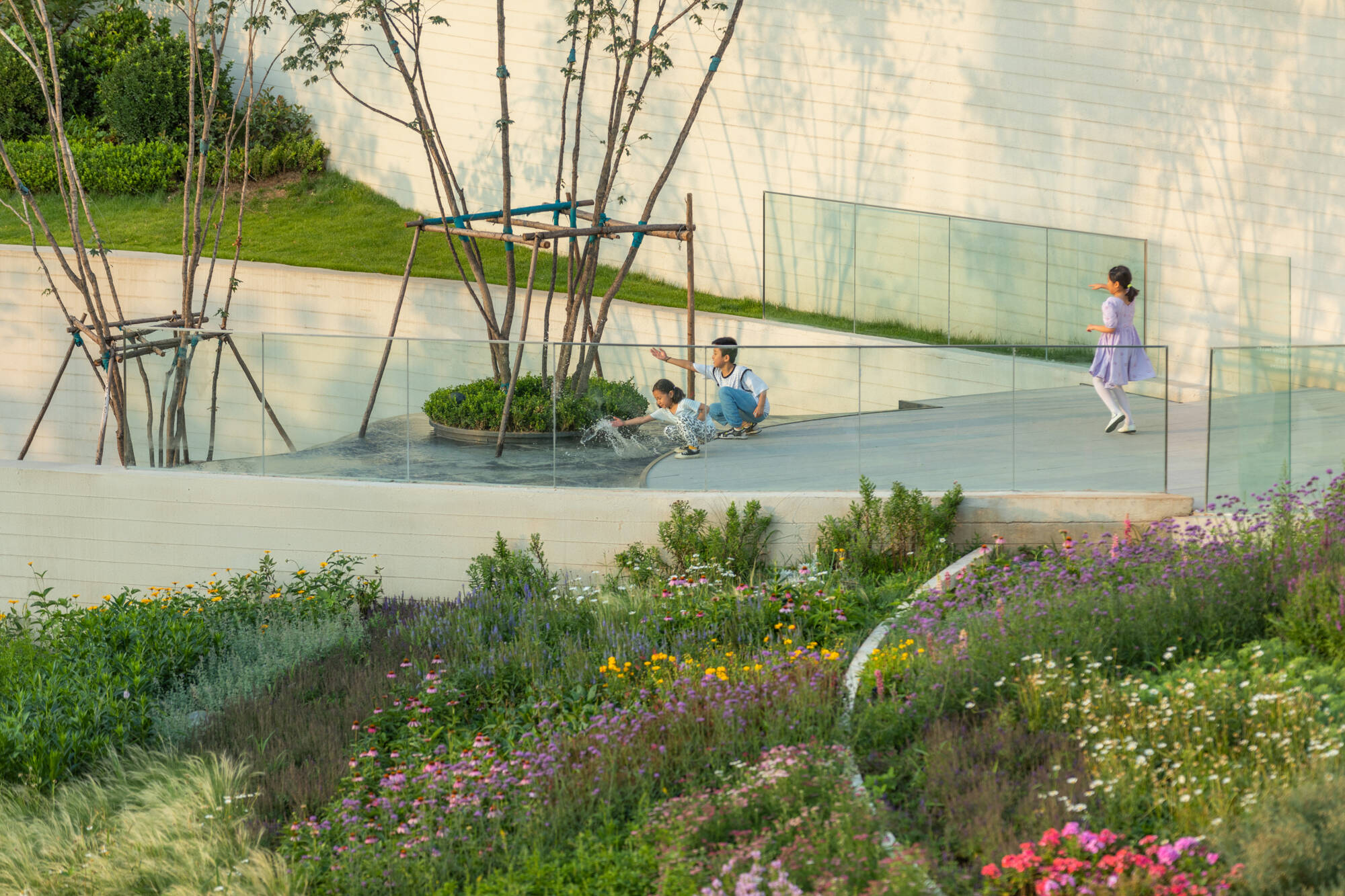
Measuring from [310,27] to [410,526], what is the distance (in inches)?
209

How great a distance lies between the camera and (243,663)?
7.54 m

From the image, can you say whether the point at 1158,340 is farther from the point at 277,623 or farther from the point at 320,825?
the point at 320,825

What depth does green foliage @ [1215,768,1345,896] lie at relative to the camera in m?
3.69

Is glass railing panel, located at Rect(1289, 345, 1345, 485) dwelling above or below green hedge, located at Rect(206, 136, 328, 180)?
below

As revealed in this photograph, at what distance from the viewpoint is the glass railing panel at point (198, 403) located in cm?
945

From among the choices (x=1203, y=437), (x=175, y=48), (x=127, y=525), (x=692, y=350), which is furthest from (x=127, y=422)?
(x=175, y=48)

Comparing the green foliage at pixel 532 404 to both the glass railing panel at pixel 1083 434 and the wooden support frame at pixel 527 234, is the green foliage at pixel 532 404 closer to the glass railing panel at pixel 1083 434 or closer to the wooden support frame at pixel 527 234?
the wooden support frame at pixel 527 234

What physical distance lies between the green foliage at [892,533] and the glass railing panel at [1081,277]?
5.33 metres

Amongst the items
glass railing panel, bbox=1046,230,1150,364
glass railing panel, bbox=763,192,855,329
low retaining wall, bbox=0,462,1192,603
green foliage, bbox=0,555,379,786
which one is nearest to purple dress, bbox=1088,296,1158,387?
low retaining wall, bbox=0,462,1192,603

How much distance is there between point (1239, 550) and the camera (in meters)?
6.26

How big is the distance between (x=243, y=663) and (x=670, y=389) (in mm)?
3254

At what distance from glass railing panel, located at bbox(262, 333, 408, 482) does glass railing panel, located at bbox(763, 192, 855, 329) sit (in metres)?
6.35

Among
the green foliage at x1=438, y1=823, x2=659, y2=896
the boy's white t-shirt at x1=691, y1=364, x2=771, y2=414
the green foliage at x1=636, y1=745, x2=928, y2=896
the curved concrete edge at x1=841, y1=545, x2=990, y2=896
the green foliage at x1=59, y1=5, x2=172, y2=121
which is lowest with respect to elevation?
the green foliage at x1=438, y1=823, x2=659, y2=896

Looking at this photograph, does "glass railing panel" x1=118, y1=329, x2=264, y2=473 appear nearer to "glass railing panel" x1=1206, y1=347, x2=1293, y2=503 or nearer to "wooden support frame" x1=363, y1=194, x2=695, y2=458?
"wooden support frame" x1=363, y1=194, x2=695, y2=458
